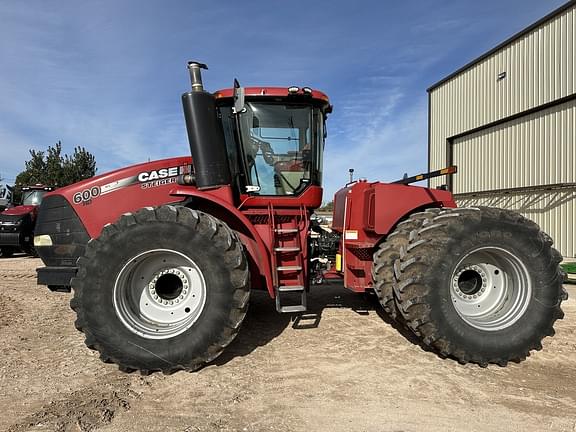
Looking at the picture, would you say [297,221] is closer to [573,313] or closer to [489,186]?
[573,313]

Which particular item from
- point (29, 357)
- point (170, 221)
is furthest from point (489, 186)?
point (29, 357)

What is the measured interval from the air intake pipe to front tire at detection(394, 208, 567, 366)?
2197 mm

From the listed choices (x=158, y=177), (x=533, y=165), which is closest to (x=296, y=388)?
(x=158, y=177)

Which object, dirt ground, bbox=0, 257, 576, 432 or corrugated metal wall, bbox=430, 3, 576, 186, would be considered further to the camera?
corrugated metal wall, bbox=430, 3, 576, 186

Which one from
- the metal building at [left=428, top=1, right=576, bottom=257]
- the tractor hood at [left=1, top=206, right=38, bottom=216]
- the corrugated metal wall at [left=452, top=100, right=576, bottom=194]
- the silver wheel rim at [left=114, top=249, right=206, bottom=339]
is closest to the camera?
the silver wheel rim at [left=114, top=249, right=206, bottom=339]

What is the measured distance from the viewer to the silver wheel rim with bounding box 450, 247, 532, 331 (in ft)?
13.4

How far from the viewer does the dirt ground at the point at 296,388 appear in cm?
290

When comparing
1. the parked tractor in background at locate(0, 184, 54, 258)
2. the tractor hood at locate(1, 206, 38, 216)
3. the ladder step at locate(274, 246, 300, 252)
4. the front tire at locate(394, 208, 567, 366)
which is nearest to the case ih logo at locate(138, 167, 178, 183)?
the ladder step at locate(274, 246, 300, 252)

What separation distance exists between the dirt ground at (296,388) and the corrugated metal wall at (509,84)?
10342 mm

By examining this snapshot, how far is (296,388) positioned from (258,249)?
1.58 m

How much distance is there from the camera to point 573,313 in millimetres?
5957

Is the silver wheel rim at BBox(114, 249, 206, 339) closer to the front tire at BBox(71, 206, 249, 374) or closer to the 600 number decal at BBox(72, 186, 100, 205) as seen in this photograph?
the front tire at BBox(71, 206, 249, 374)

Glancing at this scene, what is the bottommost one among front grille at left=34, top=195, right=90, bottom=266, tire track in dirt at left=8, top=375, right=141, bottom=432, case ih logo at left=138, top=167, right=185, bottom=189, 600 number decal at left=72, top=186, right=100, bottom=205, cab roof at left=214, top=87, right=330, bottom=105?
tire track in dirt at left=8, top=375, right=141, bottom=432

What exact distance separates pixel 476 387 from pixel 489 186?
13421 mm
